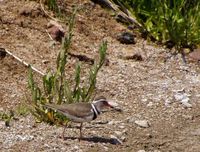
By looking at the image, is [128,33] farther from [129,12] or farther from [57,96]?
[57,96]

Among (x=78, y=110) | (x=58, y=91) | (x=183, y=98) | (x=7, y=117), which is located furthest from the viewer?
(x=183, y=98)

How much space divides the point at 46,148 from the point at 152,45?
3462mm

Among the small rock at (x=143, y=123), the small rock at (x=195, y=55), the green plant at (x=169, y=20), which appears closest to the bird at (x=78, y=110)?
the small rock at (x=143, y=123)

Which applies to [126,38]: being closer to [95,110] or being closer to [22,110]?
[22,110]

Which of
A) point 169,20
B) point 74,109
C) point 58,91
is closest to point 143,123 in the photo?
point 58,91

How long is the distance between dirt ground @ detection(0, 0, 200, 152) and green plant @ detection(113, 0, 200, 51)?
0.77 ft

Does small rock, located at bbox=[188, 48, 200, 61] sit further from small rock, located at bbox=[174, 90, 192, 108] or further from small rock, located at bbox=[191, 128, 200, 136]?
small rock, located at bbox=[191, 128, 200, 136]

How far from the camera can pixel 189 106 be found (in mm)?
8227

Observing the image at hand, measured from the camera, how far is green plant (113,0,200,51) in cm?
969

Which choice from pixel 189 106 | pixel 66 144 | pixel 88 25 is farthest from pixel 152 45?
pixel 66 144

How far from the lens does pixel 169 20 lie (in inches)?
382

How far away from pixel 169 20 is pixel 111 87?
5.88 ft

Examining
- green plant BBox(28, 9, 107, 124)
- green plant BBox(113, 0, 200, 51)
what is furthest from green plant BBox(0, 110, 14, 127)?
green plant BBox(113, 0, 200, 51)

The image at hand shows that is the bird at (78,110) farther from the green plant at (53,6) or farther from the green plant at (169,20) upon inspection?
the green plant at (169,20)
